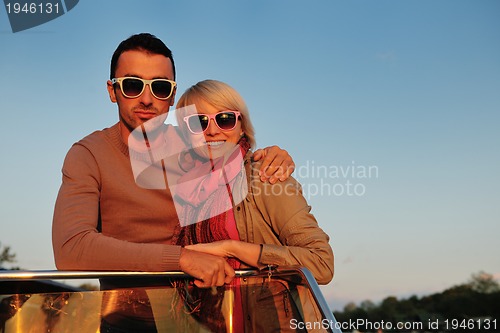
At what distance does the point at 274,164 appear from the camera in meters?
2.96

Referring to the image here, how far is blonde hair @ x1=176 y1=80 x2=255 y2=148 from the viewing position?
11.2ft

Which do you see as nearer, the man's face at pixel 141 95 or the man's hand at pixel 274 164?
the man's hand at pixel 274 164

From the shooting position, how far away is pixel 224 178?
3.11m

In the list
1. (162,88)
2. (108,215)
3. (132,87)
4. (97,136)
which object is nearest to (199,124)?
(162,88)

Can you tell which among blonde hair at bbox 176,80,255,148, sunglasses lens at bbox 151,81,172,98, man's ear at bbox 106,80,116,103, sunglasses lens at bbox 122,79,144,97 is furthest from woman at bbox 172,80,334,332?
man's ear at bbox 106,80,116,103

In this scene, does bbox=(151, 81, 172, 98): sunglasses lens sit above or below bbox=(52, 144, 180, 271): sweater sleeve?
above

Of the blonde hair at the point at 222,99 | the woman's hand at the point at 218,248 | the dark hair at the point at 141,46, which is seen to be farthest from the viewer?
the dark hair at the point at 141,46

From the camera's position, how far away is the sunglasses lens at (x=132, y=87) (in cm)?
349

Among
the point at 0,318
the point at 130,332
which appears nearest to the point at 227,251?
the point at 130,332

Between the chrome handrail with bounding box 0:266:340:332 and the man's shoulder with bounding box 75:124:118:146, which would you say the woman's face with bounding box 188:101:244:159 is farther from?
the chrome handrail with bounding box 0:266:340:332

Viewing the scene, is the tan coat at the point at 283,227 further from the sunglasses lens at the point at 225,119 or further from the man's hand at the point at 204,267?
the sunglasses lens at the point at 225,119

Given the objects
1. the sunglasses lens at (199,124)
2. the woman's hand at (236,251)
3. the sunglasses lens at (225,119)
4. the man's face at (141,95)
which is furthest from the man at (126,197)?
the sunglasses lens at (225,119)

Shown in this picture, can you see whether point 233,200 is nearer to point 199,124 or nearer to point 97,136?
point 199,124

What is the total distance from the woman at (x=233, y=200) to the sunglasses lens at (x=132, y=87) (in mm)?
266
